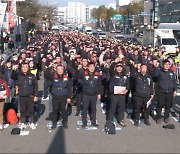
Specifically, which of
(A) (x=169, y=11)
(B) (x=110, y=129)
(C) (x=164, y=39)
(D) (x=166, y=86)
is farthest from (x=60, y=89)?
(A) (x=169, y=11)

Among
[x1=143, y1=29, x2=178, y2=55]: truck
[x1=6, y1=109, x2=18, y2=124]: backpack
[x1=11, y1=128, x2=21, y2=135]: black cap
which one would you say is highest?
[x1=143, y1=29, x2=178, y2=55]: truck

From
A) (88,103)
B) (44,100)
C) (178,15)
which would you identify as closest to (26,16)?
(178,15)

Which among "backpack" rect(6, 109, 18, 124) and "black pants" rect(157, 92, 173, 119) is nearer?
"black pants" rect(157, 92, 173, 119)

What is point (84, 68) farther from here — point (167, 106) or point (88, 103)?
point (167, 106)

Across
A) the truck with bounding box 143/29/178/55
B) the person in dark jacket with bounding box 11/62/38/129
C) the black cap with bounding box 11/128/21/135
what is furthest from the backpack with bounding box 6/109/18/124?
the truck with bounding box 143/29/178/55

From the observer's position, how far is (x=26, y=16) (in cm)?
6450

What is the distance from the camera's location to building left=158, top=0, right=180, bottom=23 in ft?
309

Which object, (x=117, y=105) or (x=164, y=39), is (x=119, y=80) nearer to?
(x=117, y=105)

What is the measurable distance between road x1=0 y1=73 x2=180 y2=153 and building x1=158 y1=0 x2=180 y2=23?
8421cm

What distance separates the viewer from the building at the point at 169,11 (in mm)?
94250

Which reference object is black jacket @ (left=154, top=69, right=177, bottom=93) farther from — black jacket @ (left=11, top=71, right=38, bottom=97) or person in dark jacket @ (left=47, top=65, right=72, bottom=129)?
black jacket @ (left=11, top=71, right=38, bottom=97)

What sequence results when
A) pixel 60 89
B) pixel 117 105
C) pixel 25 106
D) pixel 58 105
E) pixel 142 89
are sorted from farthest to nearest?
pixel 117 105, pixel 142 89, pixel 25 106, pixel 58 105, pixel 60 89

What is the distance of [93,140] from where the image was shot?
952 cm

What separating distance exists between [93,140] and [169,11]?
95.5 m
